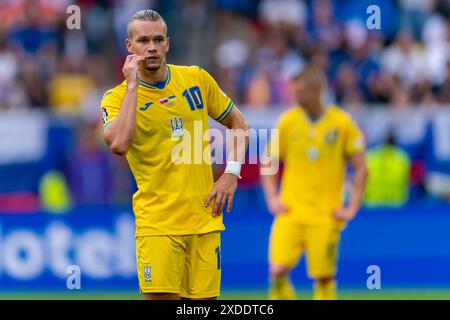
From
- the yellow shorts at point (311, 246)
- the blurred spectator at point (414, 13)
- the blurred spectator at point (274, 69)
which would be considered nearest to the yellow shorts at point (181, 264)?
the yellow shorts at point (311, 246)

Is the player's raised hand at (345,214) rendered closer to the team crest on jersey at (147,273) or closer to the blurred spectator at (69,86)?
the team crest on jersey at (147,273)

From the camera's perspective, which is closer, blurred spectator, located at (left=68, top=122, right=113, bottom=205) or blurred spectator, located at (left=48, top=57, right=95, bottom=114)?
blurred spectator, located at (left=68, top=122, right=113, bottom=205)

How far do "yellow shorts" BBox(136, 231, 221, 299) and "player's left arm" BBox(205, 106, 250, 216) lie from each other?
0.28 meters

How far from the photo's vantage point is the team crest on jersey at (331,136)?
11906 mm

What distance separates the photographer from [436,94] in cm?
1711

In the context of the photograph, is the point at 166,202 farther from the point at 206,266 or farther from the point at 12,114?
the point at 12,114

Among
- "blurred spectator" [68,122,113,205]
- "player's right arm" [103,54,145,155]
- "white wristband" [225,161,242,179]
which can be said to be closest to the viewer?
"player's right arm" [103,54,145,155]

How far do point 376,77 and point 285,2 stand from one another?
228 centimetres

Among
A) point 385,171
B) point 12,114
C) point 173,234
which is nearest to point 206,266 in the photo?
point 173,234

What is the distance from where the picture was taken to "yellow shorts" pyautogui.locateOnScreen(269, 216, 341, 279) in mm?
11773

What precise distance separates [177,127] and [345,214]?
13.7 ft

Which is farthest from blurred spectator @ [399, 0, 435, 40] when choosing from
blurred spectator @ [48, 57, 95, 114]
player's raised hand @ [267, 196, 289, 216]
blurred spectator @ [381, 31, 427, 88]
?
player's raised hand @ [267, 196, 289, 216]

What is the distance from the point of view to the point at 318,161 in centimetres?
1189

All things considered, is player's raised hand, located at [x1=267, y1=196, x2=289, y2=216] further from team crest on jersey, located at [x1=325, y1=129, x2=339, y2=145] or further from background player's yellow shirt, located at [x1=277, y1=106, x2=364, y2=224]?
team crest on jersey, located at [x1=325, y1=129, x2=339, y2=145]
